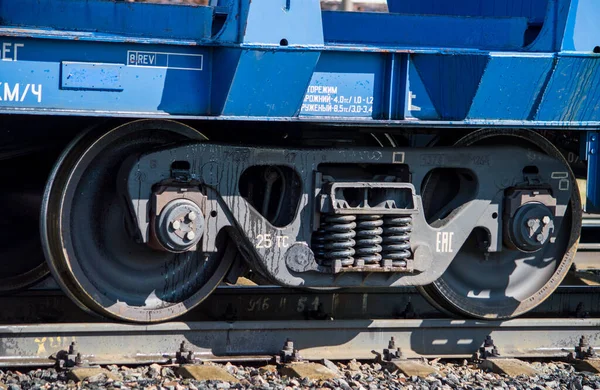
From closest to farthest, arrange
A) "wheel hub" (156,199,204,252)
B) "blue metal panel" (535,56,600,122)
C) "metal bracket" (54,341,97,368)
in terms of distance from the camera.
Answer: "metal bracket" (54,341,97,368), "wheel hub" (156,199,204,252), "blue metal panel" (535,56,600,122)

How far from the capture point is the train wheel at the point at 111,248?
6.34 metres

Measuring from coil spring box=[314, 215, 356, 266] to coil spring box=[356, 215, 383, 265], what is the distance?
5 centimetres

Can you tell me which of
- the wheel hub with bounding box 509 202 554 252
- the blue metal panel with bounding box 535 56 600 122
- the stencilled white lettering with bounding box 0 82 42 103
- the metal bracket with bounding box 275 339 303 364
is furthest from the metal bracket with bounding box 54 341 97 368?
the blue metal panel with bounding box 535 56 600 122

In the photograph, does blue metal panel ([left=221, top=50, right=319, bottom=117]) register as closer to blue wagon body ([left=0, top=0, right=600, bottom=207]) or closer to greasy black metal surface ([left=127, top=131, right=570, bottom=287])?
blue wagon body ([left=0, top=0, right=600, bottom=207])

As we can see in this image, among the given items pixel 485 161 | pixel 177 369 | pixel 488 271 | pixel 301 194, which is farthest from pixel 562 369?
pixel 177 369

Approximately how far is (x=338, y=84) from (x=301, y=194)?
776mm

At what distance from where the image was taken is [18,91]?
5.61 metres

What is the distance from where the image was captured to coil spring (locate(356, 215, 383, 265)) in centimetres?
658

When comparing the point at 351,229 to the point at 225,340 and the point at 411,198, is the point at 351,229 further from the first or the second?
the point at 225,340

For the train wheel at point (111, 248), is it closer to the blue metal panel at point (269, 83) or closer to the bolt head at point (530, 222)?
the blue metal panel at point (269, 83)

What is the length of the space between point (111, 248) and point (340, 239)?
1.46 meters

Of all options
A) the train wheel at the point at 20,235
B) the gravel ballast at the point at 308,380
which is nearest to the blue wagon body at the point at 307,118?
the gravel ballast at the point at 308,380

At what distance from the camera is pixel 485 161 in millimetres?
6949

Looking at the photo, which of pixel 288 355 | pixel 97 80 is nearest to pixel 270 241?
pixel 288 355
